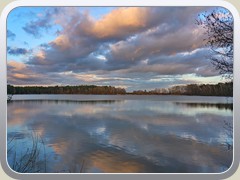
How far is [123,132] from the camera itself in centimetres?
330

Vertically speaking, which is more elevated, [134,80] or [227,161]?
[134,80]

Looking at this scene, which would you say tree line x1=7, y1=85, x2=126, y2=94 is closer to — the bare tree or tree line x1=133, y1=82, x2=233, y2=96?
tree line x1=133, y1=82, x2=233, y2=96

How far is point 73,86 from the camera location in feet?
10.2

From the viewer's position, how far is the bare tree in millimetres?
2807

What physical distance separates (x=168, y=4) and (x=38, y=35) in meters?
1.11

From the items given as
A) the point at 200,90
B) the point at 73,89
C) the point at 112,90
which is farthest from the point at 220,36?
the point at 73,89

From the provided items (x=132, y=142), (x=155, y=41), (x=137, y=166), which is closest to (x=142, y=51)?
(x=155, y=41)

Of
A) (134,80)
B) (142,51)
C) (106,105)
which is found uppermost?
(142,51)

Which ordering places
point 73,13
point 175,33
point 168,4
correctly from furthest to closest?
1. point 175,33
2. point 73,13
3. point 168,4

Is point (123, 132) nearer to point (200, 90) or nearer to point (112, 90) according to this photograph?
point (112, 90)

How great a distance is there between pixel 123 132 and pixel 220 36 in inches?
49.4

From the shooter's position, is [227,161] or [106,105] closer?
[227,161]

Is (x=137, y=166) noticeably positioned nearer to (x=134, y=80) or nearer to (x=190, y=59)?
(x=134, y=80)

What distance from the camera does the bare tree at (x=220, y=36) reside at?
2807 millimetres
